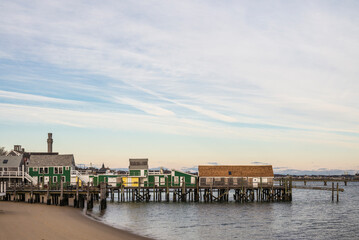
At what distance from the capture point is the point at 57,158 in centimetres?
8306

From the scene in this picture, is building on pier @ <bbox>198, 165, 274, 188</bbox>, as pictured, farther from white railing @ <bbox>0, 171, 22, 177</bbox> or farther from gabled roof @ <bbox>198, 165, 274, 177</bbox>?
white railing @ <bbox>0, 171, 22, 177</bbox>

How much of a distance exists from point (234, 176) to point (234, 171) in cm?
90

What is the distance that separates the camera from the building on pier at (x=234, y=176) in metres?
75.8

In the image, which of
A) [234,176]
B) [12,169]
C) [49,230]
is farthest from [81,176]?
[49,230]

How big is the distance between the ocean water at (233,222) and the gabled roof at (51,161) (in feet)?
76.0

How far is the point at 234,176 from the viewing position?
75875 mm

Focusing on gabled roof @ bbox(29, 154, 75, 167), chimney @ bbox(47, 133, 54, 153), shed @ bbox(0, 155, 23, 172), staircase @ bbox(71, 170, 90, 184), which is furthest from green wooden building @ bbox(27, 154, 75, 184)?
chimney @ bbox(47, 133, 54, 153)

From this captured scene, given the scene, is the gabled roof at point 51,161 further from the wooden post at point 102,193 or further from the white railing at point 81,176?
the wooden post at point 102,193

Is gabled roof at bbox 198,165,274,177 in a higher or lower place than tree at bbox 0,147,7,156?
lower

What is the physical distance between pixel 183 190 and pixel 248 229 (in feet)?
106

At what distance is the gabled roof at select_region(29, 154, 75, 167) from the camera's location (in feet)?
271

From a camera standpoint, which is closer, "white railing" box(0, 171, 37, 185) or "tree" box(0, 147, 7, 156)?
"white railing" box(0, 171, 37, 185)

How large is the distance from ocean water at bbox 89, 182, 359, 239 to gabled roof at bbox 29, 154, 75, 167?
76.0ft

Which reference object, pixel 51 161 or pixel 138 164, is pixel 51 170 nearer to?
pixel 51 161
